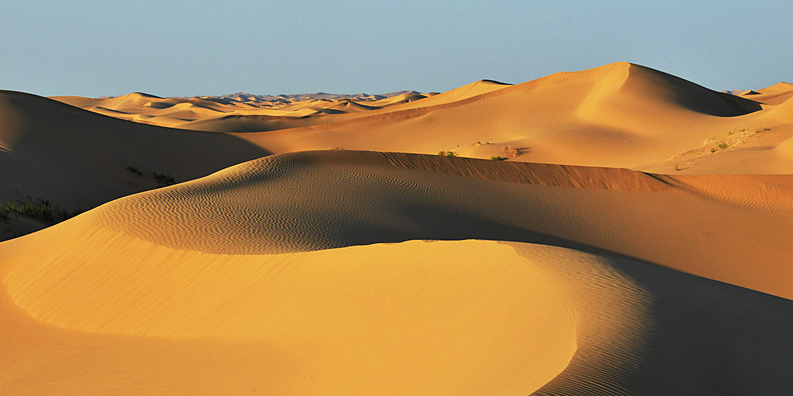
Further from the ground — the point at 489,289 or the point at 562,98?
the point at 562,98

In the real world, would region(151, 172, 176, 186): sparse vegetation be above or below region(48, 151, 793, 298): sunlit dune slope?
below

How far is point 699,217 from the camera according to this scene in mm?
14500

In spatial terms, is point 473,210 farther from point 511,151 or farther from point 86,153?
point 511,151

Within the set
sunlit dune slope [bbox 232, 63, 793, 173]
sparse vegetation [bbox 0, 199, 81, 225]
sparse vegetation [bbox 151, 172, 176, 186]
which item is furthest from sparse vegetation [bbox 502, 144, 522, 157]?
sparse vegetation [bbox 0, 199, 81, 225]

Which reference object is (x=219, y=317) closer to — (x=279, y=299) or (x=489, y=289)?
(x=279, y=299)

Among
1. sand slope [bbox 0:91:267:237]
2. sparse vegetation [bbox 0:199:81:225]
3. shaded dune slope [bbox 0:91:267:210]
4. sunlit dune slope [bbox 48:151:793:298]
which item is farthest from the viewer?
shaded dune slope [bbox 0:91:267:210]

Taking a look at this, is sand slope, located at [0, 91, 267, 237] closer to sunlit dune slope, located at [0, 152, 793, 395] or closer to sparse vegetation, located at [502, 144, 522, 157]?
sunlit dune slope, located at [0, 152, 793, 395]

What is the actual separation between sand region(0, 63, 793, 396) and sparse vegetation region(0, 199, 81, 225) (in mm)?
147

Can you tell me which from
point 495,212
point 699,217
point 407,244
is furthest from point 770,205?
point 407,244

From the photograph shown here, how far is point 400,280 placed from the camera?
6.43 meters

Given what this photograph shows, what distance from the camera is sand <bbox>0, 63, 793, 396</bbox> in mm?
4668

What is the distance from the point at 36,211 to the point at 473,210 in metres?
9.82

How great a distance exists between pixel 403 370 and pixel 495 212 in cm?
942

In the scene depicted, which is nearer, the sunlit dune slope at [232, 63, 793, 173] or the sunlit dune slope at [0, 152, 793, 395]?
the sunlit dune slope at [0, 152, 793, 395]
